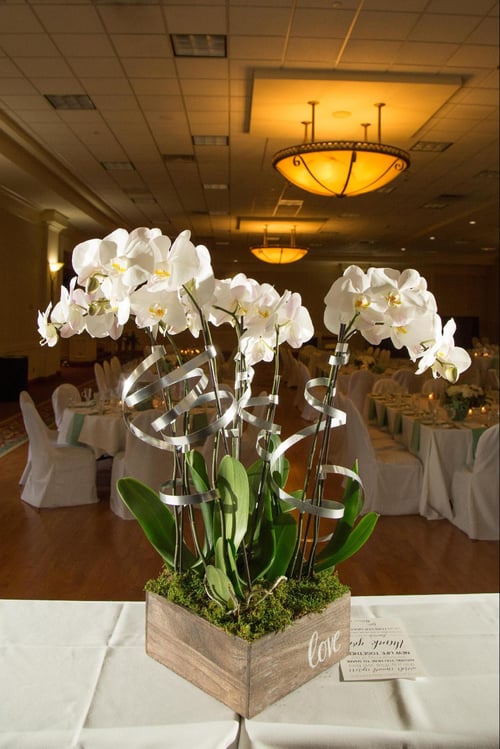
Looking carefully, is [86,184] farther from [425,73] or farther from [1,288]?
[425,73]

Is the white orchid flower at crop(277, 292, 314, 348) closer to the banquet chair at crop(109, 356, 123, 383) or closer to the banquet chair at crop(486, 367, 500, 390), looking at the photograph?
the banquet chair at crop(109, 356, 123, 383)

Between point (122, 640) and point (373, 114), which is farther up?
point (373, 114)

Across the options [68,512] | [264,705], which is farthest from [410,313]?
[68,512]

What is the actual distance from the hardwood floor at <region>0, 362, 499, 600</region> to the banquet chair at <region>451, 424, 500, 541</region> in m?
0.12

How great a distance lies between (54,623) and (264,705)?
22.5 inches

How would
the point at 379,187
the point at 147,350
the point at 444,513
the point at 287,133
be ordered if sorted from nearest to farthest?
1. the point at 147,350
2. the point at 379,187
3. the point at 287,133
4. the point at 444,513

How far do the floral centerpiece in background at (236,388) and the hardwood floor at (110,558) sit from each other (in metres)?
0.74

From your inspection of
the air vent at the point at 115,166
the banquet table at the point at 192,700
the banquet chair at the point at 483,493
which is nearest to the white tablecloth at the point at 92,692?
the banquet table at the point at 192,700

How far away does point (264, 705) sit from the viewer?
1142mm

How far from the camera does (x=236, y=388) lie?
126cm

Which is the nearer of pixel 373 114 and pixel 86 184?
pixel 86 184

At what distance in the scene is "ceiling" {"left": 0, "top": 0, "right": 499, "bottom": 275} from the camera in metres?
1.89

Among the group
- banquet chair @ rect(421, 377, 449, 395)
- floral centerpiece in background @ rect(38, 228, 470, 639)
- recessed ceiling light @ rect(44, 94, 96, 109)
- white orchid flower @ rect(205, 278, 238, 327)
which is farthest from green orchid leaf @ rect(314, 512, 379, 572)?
banquet chair @ rect(421, 377, 449, 395)

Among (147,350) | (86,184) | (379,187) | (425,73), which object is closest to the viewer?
(147,350)
